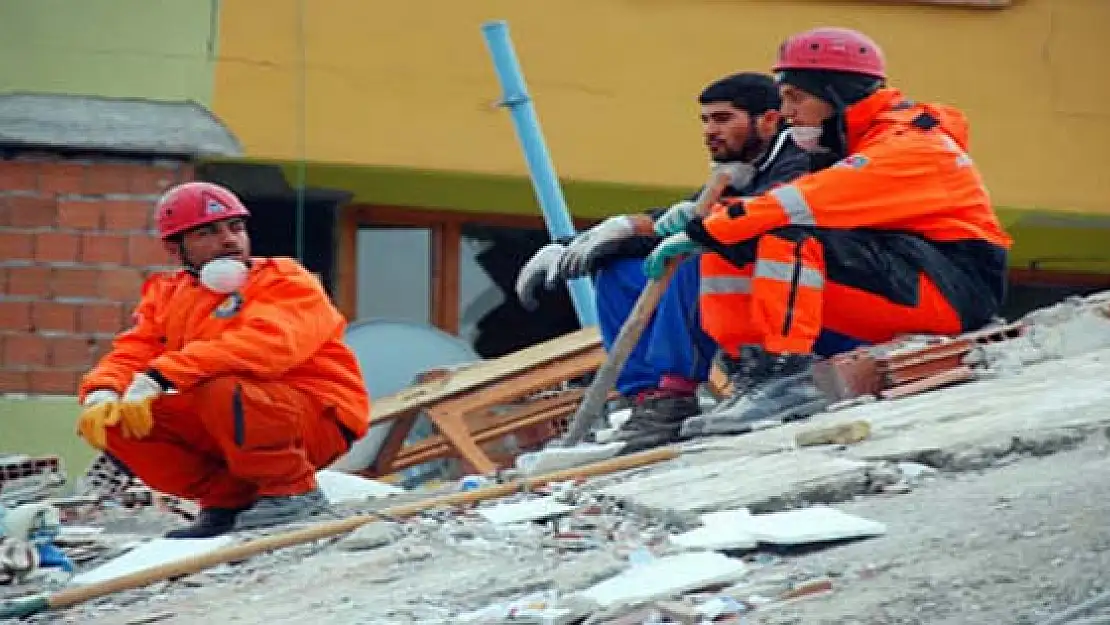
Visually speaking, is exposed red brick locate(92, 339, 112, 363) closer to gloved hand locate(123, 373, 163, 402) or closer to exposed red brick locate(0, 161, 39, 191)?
exposed red brick locate(0, 161, 39, 191)

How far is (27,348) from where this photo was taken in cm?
950

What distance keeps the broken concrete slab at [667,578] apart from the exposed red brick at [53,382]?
549cm

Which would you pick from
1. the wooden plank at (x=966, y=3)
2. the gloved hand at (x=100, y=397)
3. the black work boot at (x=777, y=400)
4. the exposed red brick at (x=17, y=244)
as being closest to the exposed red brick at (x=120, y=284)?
the exposed red brick at (x=17, y=244)

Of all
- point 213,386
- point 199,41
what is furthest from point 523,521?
point 199,41

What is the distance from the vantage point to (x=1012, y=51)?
35.8ft

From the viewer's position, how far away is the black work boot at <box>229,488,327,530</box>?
6.18m

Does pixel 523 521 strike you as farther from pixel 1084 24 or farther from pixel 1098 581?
pixel 1084 24

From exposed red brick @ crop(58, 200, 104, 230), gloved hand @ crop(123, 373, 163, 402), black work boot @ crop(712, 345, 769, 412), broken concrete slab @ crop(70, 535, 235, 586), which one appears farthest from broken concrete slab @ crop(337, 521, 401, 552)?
exposed red brick @ crop(58, 200, 104, 230)

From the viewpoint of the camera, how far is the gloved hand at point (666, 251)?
20.6 ft

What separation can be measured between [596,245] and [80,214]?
346 centimetres

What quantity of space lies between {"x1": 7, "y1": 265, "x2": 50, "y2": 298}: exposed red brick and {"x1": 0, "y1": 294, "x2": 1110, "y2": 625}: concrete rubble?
3.45 m

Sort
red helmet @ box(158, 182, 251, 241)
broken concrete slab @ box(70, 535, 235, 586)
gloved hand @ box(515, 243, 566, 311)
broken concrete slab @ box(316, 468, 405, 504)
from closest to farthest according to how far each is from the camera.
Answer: broken concrete slab @ box(70, 535, 235, 586), red helmet @ box(158, 182, 251, 241), gloved hand @ box(515, 243, 566, 311), broken concrete slab @ box(316, 468, 405, 504)

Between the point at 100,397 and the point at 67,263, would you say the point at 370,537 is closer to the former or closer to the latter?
the point at 100,397

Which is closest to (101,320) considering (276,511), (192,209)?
(192,209)
